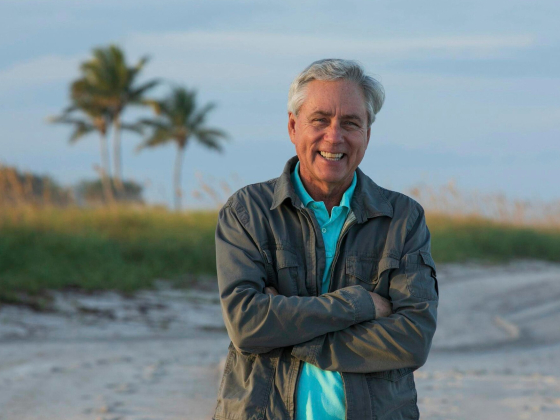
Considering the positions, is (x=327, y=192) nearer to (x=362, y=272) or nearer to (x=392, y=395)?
(x=362, y=272)

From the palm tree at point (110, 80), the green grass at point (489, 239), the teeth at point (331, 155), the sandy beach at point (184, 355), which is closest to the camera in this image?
the teeth at point (331, 155)

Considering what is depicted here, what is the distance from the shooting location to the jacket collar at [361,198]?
2061 millimetres

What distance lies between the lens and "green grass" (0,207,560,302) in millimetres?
10367

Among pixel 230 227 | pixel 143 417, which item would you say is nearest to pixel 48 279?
pixel 143 417

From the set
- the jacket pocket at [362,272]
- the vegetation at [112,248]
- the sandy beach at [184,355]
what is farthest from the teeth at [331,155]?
the vegetation at [112,248]

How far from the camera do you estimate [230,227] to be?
2.10 metres

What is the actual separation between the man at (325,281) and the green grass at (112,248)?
780 cm

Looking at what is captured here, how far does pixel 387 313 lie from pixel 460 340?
22.5 feet

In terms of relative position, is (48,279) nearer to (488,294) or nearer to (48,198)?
(48,198)

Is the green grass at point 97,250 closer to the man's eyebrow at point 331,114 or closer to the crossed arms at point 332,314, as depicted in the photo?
the crossed arms at point 332,314

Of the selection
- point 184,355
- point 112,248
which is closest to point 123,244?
point 112,248

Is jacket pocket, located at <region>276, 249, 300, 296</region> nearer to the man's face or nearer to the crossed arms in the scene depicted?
the crossed arms

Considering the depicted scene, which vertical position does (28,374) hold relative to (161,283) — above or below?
above

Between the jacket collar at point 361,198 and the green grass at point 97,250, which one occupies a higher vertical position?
the jacket collar at point 361,198
